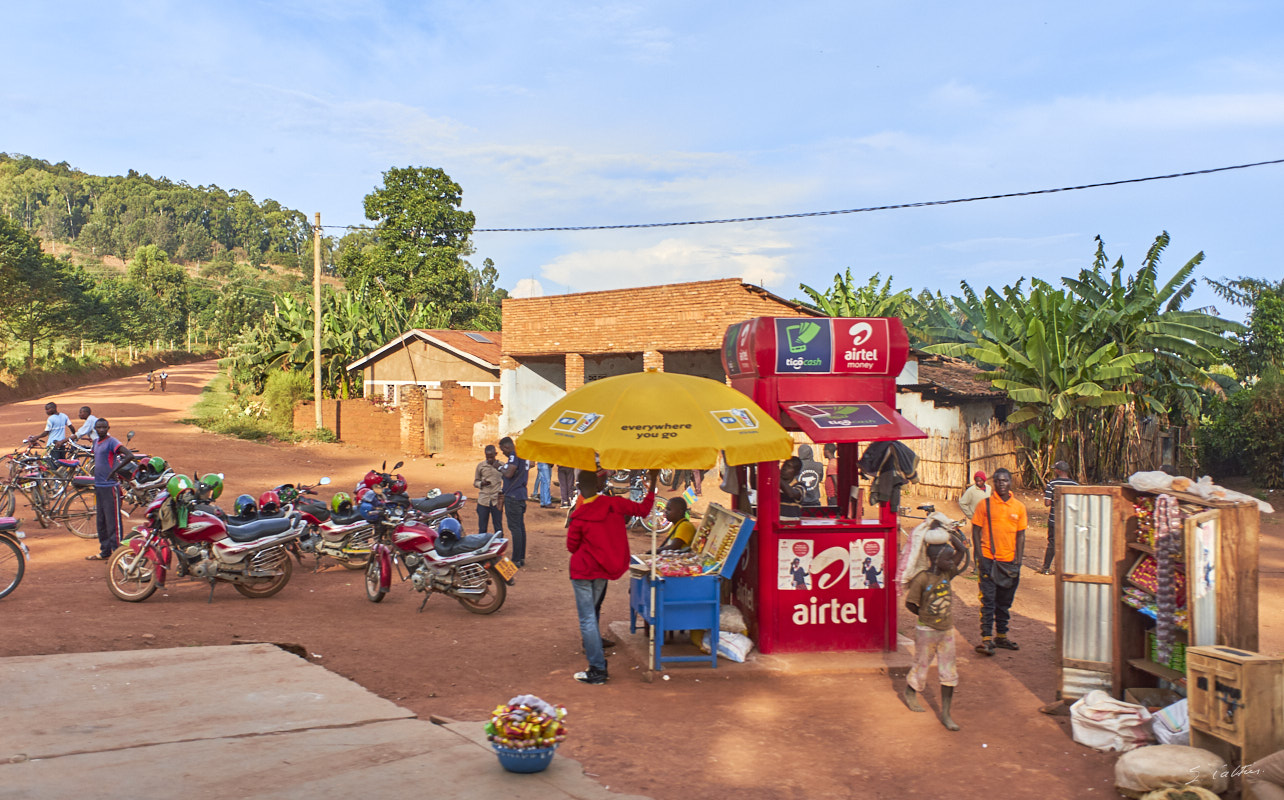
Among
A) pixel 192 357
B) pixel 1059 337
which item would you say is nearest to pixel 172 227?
pixel 192 357

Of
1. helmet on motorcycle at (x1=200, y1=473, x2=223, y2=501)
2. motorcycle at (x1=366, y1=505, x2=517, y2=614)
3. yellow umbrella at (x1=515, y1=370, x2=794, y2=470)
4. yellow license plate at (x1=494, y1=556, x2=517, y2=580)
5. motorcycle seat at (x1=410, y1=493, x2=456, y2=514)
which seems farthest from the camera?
motorcycle seat at (x1=410, y1=493, x2=456, y2=514)

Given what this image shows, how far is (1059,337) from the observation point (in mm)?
19047

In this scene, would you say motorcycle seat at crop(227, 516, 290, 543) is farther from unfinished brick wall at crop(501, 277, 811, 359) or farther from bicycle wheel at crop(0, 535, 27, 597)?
unfinished brick wall at crop(501, 277, 811, 359)

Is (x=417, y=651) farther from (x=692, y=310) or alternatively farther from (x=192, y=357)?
(x=192, y=357)

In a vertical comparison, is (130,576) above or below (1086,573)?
below

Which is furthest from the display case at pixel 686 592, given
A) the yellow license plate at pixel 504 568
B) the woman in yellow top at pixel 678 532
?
the yellow license plate at pixel 504 568

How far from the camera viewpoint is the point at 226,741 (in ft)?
17.9

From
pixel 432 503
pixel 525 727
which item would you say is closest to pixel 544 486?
pixel 432 503

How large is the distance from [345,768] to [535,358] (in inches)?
943

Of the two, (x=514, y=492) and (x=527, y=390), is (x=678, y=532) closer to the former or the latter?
(x=514, y=492)

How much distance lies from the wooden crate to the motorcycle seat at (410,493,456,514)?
28.9ft

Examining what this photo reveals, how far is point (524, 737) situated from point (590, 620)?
7.67 feet

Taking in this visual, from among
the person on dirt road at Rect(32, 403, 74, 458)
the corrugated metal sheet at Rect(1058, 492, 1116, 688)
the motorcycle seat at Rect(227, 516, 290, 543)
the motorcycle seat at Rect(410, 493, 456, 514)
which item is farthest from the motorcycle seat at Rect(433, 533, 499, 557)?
the person on dirt road at Rect(32, 403, 74, 458)

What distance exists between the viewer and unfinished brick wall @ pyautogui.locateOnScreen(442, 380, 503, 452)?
2747cm
